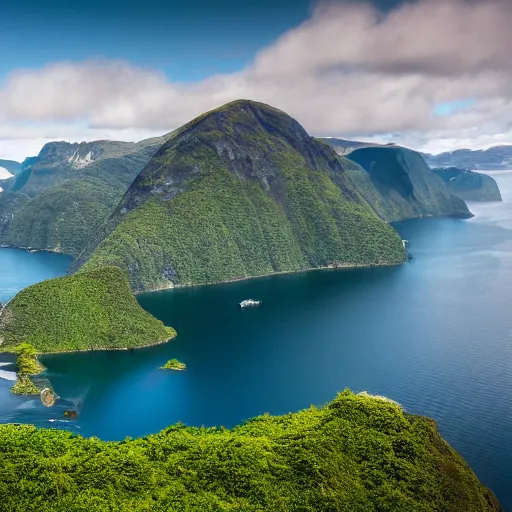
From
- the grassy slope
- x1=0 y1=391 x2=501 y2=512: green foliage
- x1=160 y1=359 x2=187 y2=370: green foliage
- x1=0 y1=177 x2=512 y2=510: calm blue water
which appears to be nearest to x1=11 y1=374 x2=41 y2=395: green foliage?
x1=0 y1=177 x2=512 y2=510: calm blue water

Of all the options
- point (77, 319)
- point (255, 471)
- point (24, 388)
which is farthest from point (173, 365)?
point (255, 471)

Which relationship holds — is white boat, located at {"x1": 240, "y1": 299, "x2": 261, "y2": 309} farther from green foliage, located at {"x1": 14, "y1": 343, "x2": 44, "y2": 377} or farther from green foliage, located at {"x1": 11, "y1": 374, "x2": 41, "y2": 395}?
green foliage, located at {"x1": 11, "y1": 374, "x2": 41, "y2": 395}

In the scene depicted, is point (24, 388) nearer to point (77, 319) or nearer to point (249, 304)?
point (77, 319)

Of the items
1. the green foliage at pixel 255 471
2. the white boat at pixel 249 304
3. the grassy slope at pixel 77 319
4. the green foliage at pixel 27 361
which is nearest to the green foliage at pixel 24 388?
the green foliage at pixel 27 361

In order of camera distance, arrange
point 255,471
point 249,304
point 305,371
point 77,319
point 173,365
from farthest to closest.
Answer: point 249,304
point 77,319
point 173,365
point 305,371
point 255,471

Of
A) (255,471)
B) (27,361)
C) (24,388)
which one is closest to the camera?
(255,471)
